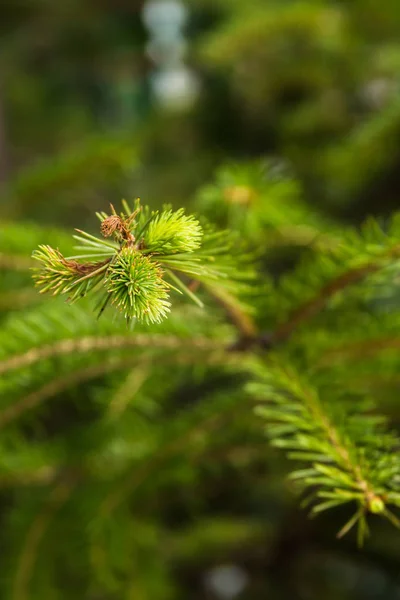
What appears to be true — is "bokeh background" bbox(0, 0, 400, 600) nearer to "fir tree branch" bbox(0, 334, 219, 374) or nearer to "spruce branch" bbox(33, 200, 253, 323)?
"fir tree branch" bbox(0, 334, 219, 374)

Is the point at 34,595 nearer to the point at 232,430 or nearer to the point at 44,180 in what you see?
the point at 232,430

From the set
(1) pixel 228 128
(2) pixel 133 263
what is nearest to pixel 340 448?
(2) pixel 133 263

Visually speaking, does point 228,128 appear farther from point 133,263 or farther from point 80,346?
point 133,263

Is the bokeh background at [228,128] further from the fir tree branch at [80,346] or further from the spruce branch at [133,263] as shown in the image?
the spruce branch at [133,263]

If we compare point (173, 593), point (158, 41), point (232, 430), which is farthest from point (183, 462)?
point (158, 41)

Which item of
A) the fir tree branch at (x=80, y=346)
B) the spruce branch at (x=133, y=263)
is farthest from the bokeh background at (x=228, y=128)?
the spruce branch at (x=133, y=263)

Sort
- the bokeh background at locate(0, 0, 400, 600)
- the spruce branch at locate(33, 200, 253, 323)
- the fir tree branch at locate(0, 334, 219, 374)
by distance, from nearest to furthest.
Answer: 1. the spruce branch at locate(33, 200, 253, 323)
2. the fir tree branch at locate(0, 334, 219, 374)
3. the bokeh background at locate(0, 0, 400, 600)

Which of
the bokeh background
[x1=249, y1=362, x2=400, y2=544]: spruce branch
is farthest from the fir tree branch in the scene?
the bokeh background

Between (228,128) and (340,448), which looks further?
(228,128)
